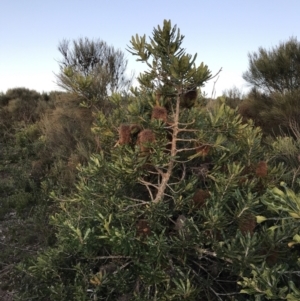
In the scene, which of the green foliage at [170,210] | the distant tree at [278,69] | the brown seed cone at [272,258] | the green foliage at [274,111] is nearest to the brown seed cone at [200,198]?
the green foliage at [170,210]

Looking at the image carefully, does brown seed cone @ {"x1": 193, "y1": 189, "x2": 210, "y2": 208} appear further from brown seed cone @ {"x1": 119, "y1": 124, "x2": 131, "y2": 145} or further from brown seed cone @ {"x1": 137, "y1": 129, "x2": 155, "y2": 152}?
brown seed cone @ {"x1": 119, "y1": 124, "x2": 131, "y2": 145}

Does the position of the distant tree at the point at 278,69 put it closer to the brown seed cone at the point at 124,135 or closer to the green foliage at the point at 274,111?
the green foliage at the point at 274,111

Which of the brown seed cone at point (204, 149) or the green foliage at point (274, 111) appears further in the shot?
the green foliage at point (274, 111)

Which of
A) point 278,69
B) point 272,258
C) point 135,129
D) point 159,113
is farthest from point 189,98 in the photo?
point 278,69

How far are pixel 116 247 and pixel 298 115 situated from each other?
6745mm

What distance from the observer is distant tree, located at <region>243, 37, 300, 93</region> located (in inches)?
343

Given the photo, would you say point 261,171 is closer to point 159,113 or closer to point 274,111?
point 159,113

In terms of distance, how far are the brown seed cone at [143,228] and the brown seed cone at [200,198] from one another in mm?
337

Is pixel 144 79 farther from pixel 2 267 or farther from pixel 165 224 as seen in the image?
pixel 2 267

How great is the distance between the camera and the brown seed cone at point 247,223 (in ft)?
6.68

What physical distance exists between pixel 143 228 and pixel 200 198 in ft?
1.34

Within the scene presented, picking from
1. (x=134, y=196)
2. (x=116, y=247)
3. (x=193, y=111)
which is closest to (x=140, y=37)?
(x=193, y=111)

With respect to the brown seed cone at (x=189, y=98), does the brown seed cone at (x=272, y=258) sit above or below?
below

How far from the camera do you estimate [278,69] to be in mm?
8891
